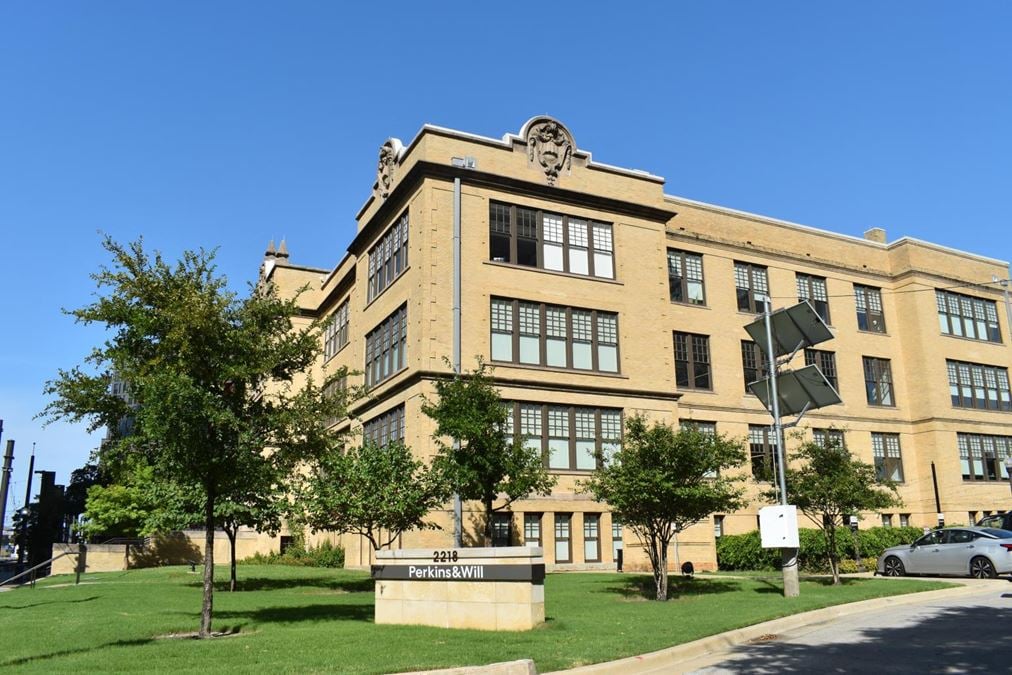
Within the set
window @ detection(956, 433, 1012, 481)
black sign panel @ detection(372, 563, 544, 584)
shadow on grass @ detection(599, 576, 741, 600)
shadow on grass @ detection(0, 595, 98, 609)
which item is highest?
window @ detection(956, 433, 1012, 481)

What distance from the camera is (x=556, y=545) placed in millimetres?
28984

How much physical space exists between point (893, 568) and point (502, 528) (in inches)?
484

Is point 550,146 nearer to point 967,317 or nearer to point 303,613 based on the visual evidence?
point 303,613

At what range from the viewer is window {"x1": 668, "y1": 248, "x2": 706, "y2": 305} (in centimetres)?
3609

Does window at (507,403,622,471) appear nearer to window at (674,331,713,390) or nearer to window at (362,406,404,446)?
window at (362,406,404,446)

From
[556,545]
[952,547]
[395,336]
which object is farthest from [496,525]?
[952,547]

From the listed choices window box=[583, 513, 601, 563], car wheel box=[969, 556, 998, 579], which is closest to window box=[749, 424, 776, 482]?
window box=[583, 513, 601, 563]

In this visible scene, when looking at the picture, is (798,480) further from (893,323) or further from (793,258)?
(893,323)

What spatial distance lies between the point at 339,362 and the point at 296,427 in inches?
1040

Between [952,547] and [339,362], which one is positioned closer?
[952,547]

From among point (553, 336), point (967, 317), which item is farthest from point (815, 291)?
point (553, 336)

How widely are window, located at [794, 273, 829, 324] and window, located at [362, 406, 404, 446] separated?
20219mm

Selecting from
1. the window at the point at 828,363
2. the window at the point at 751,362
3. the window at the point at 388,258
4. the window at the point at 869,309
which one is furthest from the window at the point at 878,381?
the window at the point at 388,258

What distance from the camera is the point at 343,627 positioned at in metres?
14.2
